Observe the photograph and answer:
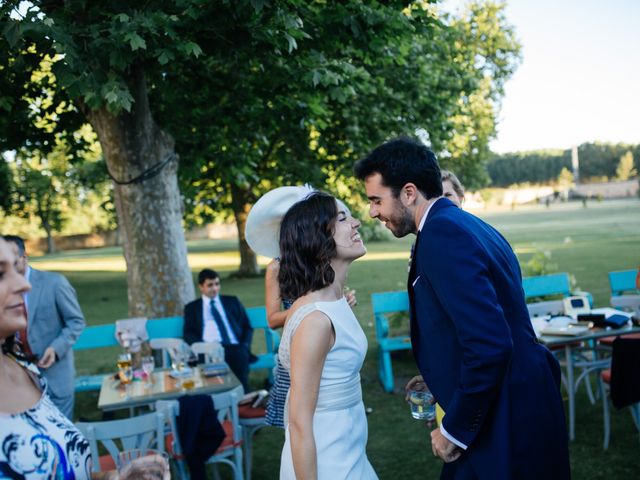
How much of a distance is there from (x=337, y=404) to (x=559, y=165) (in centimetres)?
8573

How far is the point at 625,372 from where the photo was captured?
5055mm

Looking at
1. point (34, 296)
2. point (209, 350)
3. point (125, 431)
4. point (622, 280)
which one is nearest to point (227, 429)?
point (209, 350)

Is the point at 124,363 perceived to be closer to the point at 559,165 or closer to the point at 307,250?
the point at 307,250

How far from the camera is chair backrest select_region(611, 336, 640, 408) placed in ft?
16.5

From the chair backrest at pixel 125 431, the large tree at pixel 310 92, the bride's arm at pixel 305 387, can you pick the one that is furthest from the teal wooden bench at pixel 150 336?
the bride's arm at pixel 305 387

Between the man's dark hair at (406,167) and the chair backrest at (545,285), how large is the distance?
639cm

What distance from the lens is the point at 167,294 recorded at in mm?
8539

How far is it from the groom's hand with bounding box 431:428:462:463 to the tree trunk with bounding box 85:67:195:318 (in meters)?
6.63

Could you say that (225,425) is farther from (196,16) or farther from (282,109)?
(282,109)

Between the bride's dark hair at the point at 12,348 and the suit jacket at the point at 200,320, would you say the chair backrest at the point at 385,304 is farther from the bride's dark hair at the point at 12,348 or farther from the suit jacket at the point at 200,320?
the bride's dark hair at the point at 12,348

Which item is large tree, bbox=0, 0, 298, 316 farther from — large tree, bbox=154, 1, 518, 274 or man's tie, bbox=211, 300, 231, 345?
man's tie, bbox=211, 300, 231, 345

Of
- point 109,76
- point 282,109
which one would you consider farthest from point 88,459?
point 282,109

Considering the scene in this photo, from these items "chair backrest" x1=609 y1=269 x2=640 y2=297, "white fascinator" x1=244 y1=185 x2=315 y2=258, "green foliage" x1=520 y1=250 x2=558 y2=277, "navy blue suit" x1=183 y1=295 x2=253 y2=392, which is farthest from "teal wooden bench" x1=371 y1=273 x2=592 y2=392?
"white fascinator" x1=244 y1=185 x2=315 y2=258

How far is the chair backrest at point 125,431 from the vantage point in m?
3.84
